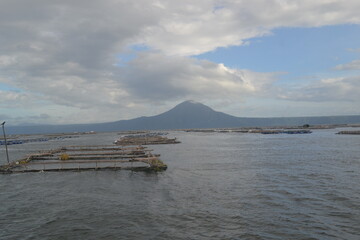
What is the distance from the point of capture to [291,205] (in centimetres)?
2045

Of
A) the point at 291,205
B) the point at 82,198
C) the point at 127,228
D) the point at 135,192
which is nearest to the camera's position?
the point at 127,228

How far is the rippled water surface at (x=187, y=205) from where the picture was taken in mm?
16484

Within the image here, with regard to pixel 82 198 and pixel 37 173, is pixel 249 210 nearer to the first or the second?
pixel 82 198

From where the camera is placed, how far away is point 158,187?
2798cm

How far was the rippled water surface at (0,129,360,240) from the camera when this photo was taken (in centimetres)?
1648

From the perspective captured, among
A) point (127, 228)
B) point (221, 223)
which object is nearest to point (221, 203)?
point (221, 223)

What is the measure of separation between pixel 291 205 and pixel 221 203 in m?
5.06

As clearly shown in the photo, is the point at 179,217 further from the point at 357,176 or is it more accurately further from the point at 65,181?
the point at 357,176

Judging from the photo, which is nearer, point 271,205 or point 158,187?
point 271,205

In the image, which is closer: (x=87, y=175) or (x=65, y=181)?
(x=65, y=181)

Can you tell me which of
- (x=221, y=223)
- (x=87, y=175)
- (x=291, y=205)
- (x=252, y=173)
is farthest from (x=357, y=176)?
(x=87, y=175)

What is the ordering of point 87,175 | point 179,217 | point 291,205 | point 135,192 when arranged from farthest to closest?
point 87,175
point 135,192
point 291,205
point 179,217

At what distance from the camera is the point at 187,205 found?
2119cm

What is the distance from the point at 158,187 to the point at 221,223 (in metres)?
11.6
